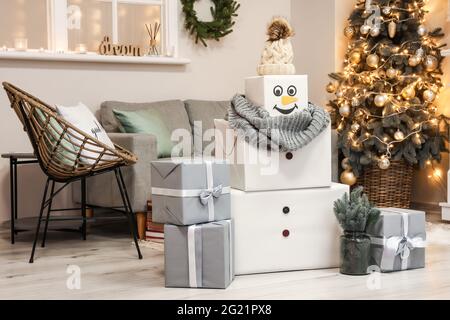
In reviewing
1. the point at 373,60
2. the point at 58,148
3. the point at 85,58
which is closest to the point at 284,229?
the point at 58,148

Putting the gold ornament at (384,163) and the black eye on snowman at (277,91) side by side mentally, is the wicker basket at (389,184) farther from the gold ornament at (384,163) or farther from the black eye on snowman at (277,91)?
the black eye on snowman at (277,91)

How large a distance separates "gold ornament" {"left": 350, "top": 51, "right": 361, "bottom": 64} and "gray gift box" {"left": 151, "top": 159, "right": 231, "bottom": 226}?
225 cm

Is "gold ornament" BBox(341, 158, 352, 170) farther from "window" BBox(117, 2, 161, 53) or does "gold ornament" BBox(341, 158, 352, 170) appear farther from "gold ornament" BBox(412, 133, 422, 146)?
"window" BBox(117, 2, 161, 53)

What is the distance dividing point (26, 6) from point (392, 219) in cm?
279

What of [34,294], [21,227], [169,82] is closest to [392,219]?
[34,294]

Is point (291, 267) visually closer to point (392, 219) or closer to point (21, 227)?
point (392, 219)

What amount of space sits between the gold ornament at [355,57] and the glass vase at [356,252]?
2.19 meters

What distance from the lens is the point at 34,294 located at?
270cm

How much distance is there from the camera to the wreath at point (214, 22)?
5.06 meters

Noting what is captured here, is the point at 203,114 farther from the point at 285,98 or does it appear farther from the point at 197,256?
the point at 197,256

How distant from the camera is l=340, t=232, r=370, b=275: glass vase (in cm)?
293

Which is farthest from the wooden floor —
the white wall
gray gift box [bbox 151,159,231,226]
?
the white wall

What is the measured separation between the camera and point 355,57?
4875 mm

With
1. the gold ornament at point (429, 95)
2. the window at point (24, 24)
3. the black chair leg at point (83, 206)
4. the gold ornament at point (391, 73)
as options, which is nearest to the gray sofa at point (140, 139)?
the black chair leg at point (83, 206)
